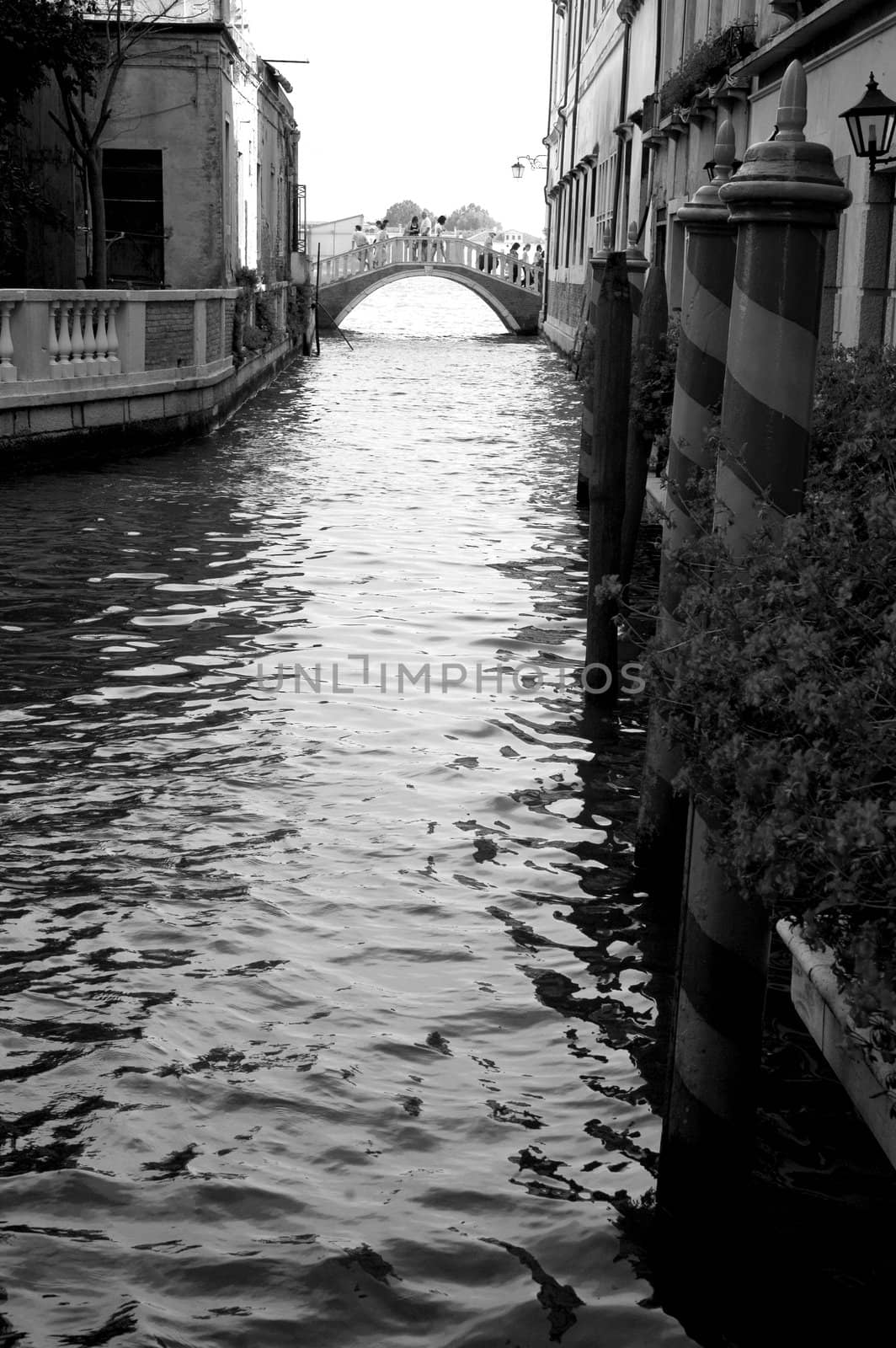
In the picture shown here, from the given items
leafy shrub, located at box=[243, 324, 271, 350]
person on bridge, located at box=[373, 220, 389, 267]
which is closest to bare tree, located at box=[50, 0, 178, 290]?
leafy shrub, located at box=[243, 324, 271, 350]

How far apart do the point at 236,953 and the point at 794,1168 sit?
5.13 feet

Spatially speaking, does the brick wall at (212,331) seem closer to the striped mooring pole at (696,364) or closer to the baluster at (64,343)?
the baluster at (64,343)

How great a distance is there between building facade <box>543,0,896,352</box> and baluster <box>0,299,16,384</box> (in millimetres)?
4866

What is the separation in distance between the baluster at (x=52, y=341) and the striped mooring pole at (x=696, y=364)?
9361mm

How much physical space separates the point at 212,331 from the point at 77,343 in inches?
160

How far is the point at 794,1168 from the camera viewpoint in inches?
133

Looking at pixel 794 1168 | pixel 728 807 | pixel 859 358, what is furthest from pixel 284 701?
pixel 728 807

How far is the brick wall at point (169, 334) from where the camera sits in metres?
15.3

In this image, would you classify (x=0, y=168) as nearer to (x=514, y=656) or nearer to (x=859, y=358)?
(x=514, y=656)

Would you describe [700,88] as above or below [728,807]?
above

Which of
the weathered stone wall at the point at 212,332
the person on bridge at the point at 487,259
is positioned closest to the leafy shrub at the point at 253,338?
the weathered stone wall at the point at 212,332

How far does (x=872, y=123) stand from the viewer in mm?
8758

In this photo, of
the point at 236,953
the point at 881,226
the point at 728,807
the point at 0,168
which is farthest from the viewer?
the point at 0,168

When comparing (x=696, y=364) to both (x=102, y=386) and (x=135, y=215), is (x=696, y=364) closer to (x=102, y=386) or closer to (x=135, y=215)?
(x=102, y=386)
